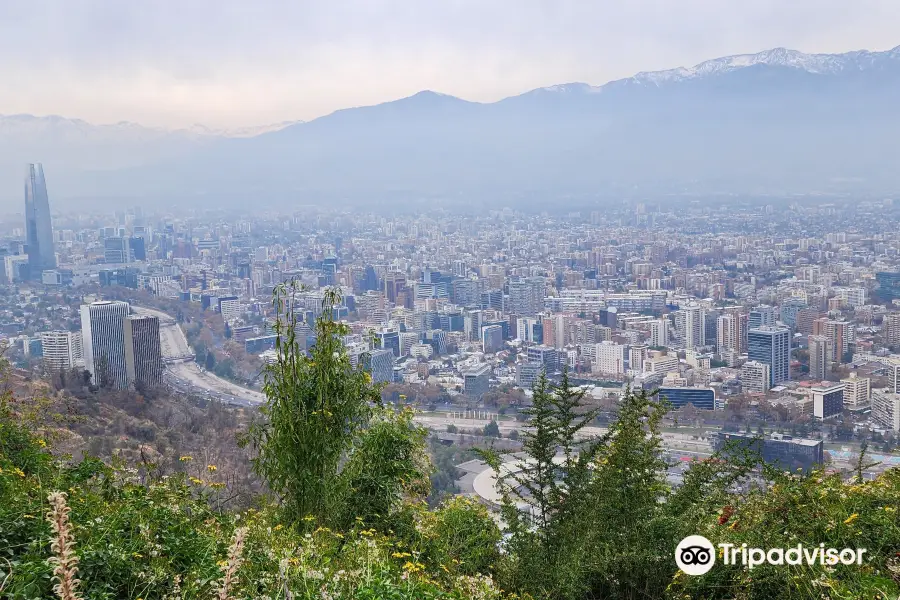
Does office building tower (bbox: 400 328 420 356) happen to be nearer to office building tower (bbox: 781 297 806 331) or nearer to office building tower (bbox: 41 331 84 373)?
office building tower (bbox: 41 331 84 373)

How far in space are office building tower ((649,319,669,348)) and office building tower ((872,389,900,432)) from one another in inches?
261

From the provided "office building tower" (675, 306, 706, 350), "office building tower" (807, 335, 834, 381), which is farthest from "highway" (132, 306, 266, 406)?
"office building tower" (807, 335, 834, 381)

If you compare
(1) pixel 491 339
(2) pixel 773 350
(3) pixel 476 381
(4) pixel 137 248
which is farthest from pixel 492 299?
(4) pixel 137 248

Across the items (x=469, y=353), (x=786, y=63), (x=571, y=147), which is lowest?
(x=469, y=353)

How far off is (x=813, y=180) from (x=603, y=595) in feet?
151

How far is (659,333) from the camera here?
60.6 ft

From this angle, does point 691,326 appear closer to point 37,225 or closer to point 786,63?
point 37,225

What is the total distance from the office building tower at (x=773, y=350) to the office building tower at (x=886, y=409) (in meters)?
2.68

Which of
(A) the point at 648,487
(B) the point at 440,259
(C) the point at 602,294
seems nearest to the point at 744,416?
(A) the point at 648,487

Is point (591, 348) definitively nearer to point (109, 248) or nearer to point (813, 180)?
point (109, 248)

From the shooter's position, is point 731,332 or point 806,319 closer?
point 731,332

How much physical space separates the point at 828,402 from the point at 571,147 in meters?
52.6

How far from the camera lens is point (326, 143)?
59.4 metres

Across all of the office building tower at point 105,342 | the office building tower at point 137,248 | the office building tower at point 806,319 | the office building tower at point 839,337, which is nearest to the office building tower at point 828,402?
the office building tower at point 839,337
